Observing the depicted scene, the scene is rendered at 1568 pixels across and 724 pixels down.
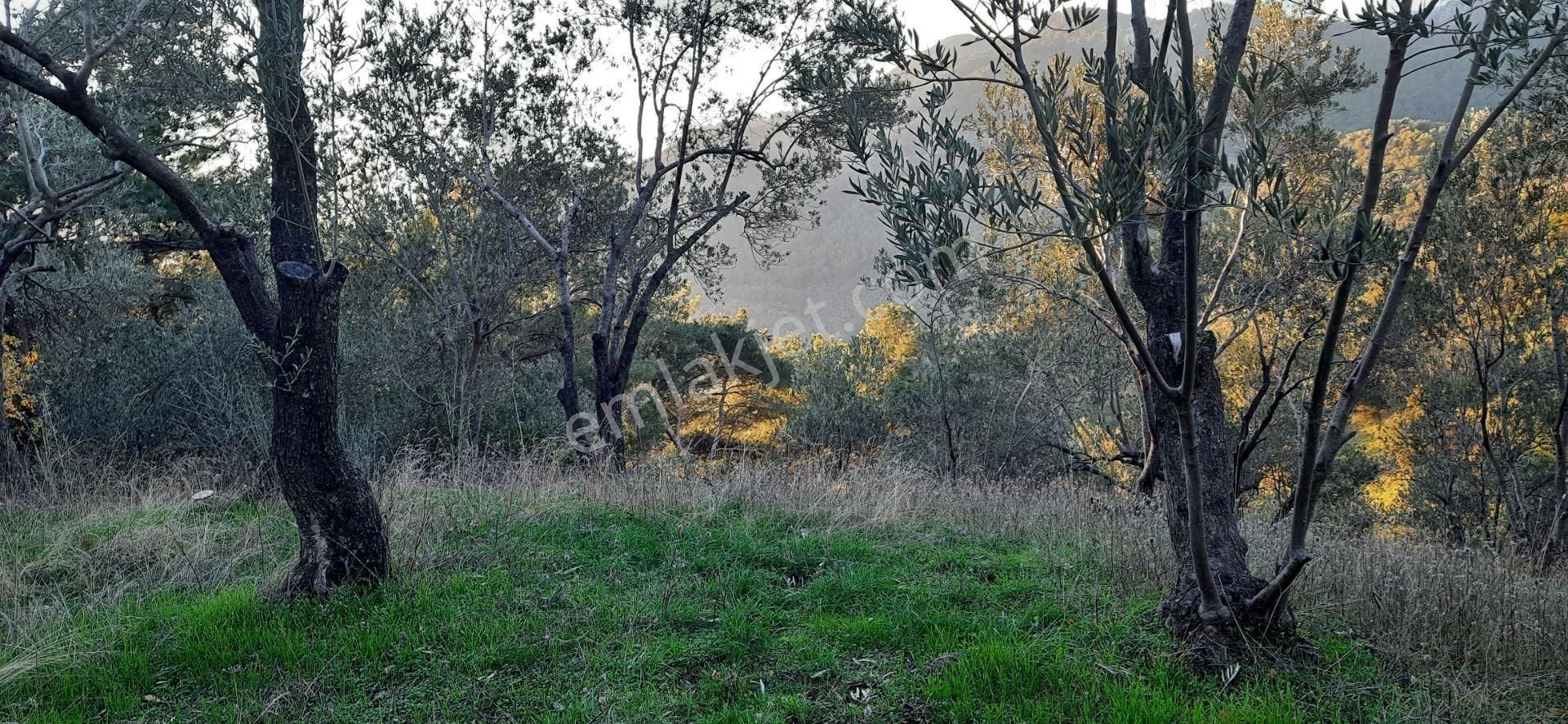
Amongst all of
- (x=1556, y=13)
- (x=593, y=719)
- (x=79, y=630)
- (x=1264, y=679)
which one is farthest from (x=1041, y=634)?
(x=79, y=630)

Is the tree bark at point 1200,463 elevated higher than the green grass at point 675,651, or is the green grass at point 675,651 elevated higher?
the tree bark at point 1200,463

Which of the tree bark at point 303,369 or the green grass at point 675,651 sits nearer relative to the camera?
the green grass at point 675,651

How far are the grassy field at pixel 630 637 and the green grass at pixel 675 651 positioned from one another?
0.05ft

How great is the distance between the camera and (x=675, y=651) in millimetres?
4496

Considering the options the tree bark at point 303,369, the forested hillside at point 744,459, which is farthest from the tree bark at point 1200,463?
the tree bark at point 303,369

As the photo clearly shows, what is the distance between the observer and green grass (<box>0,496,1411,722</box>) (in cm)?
380

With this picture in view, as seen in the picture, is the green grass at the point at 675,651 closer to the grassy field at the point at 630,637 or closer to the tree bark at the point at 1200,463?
the grassy field at the point at 630,637

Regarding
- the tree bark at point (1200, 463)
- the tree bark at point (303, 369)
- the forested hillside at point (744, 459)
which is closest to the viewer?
the forested hillside at point (744, 459)

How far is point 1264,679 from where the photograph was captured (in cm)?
373

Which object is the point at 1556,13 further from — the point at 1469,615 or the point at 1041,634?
the point at 1041,634

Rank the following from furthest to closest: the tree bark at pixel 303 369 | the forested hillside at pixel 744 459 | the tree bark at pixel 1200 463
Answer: the tree bark at pixel 303 369, the tree bark at pixel 1200 463, the forested hillside at pixel 744 459

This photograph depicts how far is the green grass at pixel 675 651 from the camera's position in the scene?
12.5 feet

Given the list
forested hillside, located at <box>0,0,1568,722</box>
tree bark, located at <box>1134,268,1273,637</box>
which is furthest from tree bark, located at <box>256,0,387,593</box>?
tree bark, located at <box>1134,268,1273,637</box>

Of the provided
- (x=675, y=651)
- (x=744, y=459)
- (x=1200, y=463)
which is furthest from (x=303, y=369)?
(x=744, y=459)
